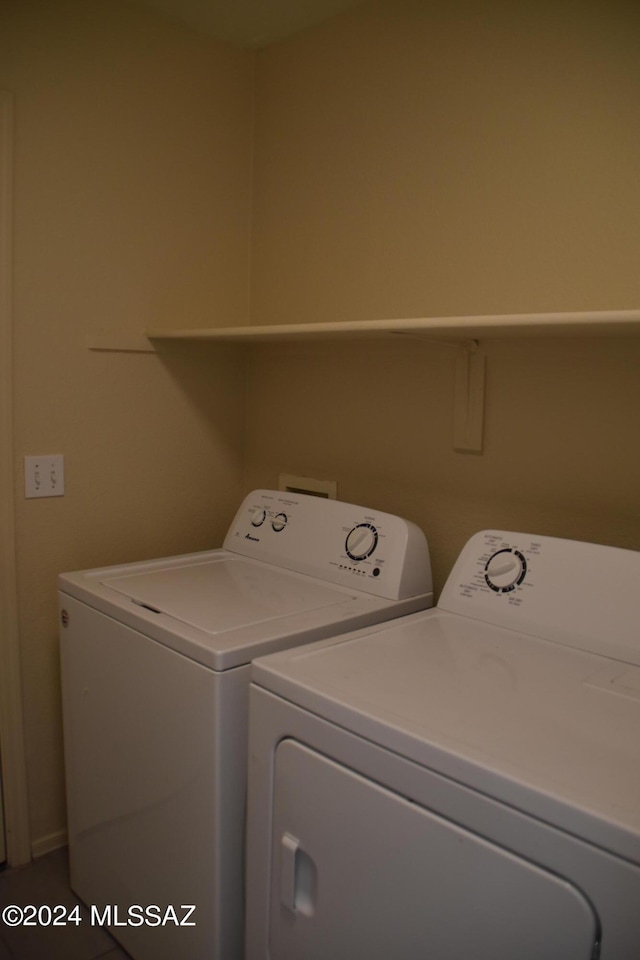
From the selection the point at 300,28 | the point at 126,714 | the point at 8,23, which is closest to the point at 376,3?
the point at 300,28

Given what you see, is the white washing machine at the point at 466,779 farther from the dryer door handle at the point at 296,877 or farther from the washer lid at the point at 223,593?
the washer lid at the point at 223,593

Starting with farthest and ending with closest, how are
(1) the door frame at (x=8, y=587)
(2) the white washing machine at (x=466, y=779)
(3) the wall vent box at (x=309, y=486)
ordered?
(3) the wall vent box at (x=309, y=486)
(1) the door frame at (x=8, y=587)
(2) the white washing machine at (x=466, y=779)

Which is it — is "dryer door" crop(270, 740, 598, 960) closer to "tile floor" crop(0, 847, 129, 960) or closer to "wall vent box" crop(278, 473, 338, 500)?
"tile floor" crop(0, 847, 129, 960)

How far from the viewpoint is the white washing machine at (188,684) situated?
1309mm

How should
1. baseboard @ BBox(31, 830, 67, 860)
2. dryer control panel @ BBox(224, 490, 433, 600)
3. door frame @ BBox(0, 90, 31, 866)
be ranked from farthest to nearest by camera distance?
baseboard @ BBox(31, 830, 67, 860)
door frame @ BBox(0, 90, 31, 866)
dryer control panel @ BBox(224, 490, 433, 600)

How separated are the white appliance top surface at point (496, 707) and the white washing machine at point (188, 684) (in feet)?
0.49

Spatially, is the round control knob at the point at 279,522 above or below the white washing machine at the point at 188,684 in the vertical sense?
above

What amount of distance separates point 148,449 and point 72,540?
35 cm

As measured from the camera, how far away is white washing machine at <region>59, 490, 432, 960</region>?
1.31 meters

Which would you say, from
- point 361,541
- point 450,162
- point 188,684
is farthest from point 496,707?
point 450,162

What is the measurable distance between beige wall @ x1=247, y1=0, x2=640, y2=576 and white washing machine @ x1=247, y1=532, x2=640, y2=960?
0.28m

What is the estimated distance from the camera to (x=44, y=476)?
1.88 meters

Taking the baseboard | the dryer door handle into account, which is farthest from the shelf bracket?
the baseboard

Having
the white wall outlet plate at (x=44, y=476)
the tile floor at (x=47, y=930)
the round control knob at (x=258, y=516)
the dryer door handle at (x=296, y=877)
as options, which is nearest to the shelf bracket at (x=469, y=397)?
the round control knob at (x=258, y=516)
